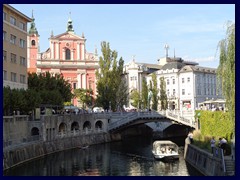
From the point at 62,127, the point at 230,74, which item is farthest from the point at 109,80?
the point at 230,74

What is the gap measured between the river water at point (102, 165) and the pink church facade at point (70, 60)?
4326 centimetres

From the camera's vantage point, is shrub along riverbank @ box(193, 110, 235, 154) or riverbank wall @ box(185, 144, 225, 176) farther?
shrub along riverbank @ box(193, 110, 235, 154)

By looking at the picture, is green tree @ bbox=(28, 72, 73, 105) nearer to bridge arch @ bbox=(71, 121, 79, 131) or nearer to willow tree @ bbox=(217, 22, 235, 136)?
bridge arch @ bbox=(71, 121, 79, 131)

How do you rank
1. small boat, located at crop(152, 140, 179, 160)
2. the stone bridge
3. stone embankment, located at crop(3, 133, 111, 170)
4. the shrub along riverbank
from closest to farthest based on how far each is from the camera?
stone embankment, located at crop(3, 133, 111, 170) → the shrub along riverbank → small boat, located at crop(152, 140, 179, 160) → the stone bridge

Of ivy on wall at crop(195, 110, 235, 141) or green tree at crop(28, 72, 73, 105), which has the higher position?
green tree at crop(28, 72, 73, 105)

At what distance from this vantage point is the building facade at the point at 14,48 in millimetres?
52972

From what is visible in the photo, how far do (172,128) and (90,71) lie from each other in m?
28.2

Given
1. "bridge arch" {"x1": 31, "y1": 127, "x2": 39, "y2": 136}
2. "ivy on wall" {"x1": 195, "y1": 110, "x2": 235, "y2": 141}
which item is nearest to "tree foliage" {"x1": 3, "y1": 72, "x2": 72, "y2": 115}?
"bridge arch" {"x1": 31, "y1": 127, "x2": 39, "y2": 136}

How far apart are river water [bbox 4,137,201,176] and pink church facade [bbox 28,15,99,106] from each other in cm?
4326

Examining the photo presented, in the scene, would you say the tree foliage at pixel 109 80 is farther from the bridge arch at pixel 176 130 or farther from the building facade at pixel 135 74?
the building facade at pixel 135 74

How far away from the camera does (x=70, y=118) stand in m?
63.7

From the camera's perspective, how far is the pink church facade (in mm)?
96625
